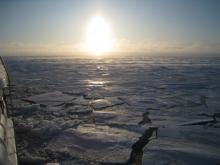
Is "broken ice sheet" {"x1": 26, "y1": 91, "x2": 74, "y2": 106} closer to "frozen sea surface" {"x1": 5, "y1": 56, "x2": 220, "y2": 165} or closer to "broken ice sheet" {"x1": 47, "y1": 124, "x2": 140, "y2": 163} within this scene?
"frozen sea surface" {"x1": 5, "y1": 56, "x2": 220, "y2": 165}

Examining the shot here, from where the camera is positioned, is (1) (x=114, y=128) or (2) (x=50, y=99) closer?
(1) (x=114, y=128)

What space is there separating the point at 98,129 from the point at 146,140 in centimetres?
109

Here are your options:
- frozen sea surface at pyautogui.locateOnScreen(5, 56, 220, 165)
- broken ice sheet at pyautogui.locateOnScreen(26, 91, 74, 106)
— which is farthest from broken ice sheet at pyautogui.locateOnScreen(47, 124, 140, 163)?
broken ice sheet at pyautogui.locateOnScreen(26, 91, 74, 106)

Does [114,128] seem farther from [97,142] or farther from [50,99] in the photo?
[50,99]

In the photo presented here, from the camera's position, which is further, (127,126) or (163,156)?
(127,126)

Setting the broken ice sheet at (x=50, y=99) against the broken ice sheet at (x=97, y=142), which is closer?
the broken ice sheet at (x=97, y=142)

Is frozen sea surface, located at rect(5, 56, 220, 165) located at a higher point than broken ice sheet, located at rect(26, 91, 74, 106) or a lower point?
lower

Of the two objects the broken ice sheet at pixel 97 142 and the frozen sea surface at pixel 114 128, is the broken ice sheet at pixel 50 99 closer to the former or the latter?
the frozen sea surface at pixel 114 128

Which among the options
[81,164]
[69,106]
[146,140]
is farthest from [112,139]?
[69,106]

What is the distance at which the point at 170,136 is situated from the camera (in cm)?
441

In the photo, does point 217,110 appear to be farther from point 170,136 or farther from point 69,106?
point 69,106

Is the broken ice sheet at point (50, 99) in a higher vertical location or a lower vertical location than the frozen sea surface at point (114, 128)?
higher

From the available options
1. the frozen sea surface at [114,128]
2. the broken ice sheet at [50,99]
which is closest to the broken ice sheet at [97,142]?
the frozen sea surface at [114,128]

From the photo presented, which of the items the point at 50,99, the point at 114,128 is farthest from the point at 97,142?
the point at 50,99
